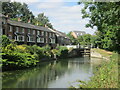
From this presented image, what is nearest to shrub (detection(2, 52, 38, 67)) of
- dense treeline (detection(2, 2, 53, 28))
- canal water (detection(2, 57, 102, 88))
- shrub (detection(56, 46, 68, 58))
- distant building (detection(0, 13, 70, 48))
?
canal water (detection(2, 57, 102, 88))

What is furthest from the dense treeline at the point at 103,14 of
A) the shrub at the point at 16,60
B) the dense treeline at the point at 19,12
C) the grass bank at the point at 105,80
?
the dense treeline at the point at 19,12

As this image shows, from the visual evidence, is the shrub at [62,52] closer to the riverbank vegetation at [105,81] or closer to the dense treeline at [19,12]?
the dense treeline at [19,12]

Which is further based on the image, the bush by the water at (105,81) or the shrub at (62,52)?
the shrub at (62,52)

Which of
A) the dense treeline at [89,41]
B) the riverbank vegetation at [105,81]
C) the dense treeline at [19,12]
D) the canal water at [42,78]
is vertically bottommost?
the canal water at [42,78]

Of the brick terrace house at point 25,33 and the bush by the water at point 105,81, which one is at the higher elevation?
the brick terrace house at point 25,33

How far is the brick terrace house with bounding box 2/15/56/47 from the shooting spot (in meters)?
40.7

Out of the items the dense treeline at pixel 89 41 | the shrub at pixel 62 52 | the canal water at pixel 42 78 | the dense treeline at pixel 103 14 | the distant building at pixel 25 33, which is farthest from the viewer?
the dense treeline at pixel 89 41

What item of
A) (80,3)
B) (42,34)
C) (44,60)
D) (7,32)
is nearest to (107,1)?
(80,3)

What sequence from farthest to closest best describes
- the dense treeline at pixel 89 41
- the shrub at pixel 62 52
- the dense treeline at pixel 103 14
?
the dense treeline at pixel 89 41 < the shrub at pixel 62 52 < the dense treeline at pixel 103 14

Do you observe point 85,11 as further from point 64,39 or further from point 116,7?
point 64,39

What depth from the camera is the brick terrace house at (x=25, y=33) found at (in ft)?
133

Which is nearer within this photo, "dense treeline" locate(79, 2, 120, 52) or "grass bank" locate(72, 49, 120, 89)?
"grass bank" locate(72, 49, 120, 89)

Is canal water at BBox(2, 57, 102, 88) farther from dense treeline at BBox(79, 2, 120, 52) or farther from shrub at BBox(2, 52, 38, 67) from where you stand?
dense treeline at BBox(79, 2, 120, 52)

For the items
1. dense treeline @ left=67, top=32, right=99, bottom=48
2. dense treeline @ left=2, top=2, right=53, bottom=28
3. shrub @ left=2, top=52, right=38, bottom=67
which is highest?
dense treeline @ left=2, top=2, right=53, bottom=28
